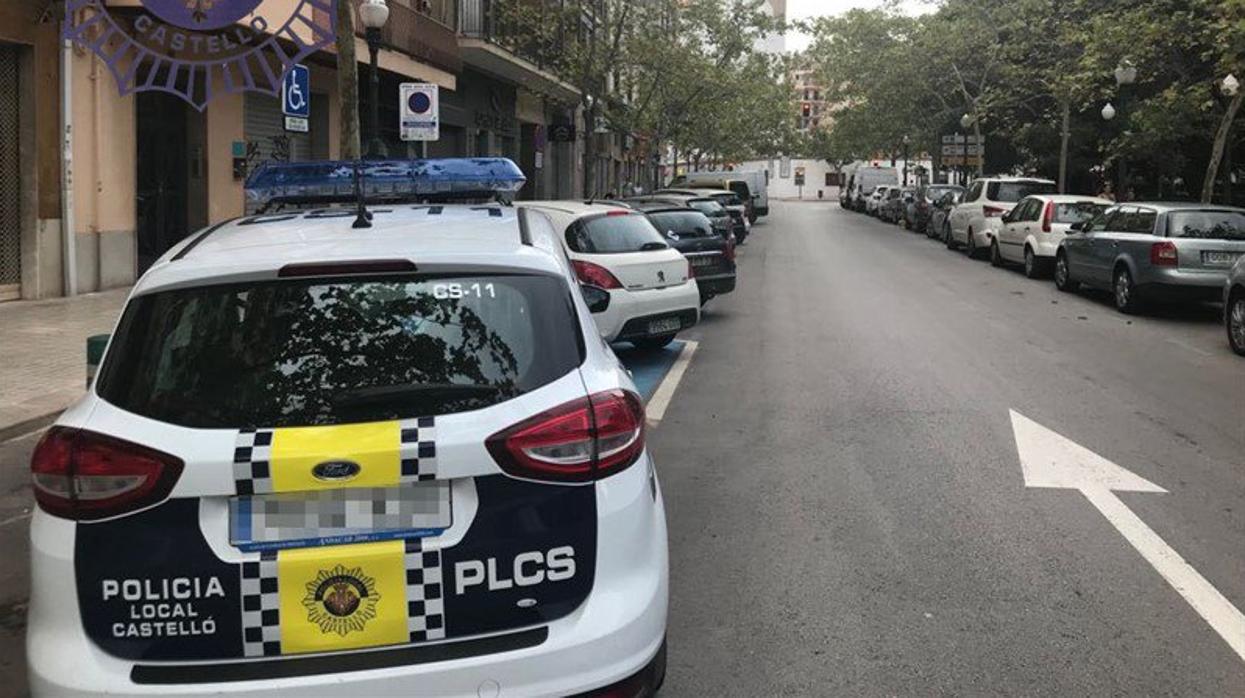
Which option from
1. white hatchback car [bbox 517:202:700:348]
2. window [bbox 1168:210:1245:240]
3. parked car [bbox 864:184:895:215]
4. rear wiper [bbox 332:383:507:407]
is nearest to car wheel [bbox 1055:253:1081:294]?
window [bbox 1168:210:1245:240]

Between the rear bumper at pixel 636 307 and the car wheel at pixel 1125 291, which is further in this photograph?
the car wheel at pixel 1125 291

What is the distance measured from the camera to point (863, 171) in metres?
64.5

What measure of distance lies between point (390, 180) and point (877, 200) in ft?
163

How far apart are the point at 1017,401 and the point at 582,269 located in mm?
4199

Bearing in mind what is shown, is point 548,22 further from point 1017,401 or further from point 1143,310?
point 1017,401

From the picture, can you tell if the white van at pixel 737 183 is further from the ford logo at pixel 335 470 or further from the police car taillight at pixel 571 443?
the ford logo at pixel 335 470

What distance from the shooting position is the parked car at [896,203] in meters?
41.2

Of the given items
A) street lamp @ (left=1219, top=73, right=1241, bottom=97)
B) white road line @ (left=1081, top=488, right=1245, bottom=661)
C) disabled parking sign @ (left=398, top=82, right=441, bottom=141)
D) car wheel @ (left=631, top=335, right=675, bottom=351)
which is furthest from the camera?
street lamp @ (left=1219, top=73, right=1241, bottom=97)

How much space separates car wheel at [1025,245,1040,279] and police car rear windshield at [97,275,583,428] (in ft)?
61.4

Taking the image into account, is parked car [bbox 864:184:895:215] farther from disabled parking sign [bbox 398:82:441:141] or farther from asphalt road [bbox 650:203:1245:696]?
asphalt road [bbox 650:203:1245:696]

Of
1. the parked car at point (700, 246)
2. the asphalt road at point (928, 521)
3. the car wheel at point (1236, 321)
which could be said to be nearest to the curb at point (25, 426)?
the asphalt road at point (928, 521)

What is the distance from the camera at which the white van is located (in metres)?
34.3

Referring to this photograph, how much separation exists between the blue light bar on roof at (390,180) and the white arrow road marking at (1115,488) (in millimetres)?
3585

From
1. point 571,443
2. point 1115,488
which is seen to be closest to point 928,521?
point 1115,488
